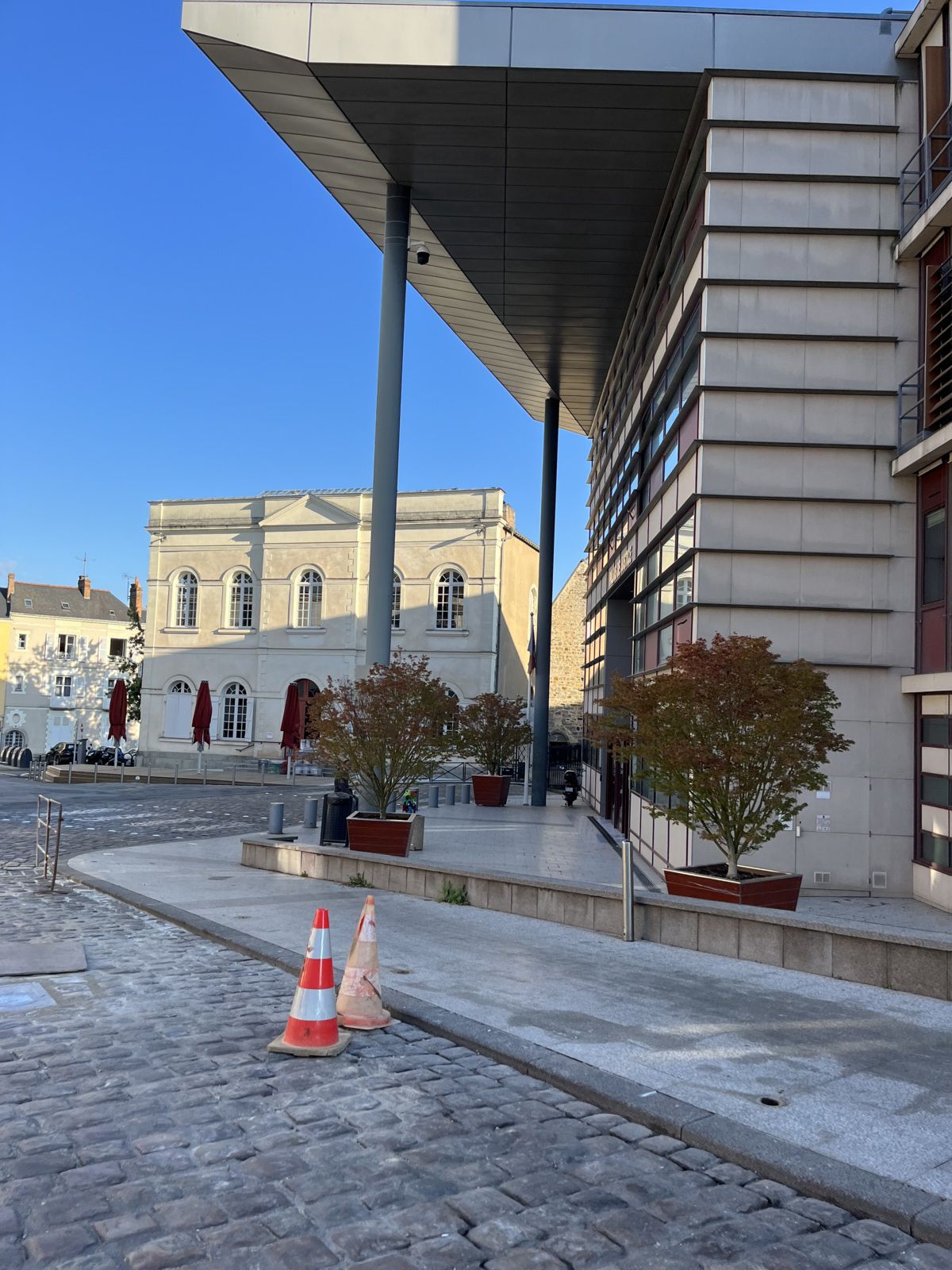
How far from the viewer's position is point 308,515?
4512 centimetres

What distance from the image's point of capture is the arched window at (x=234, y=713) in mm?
45500

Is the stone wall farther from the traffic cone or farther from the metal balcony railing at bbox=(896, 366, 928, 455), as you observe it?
the traffic cone

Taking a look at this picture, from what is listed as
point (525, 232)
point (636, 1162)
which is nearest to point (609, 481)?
point (525, 232)

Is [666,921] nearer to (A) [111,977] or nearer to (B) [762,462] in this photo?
(A) [111,977]

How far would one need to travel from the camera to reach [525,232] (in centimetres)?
1973

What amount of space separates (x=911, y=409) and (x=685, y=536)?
348cm

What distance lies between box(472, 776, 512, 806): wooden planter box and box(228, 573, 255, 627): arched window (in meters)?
21.3

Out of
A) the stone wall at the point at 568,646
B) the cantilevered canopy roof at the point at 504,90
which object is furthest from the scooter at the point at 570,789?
the stone wall at the point at 568,646

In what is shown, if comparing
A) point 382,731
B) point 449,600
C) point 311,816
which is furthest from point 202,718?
point 382,731

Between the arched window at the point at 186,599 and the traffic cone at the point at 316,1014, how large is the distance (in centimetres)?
4265

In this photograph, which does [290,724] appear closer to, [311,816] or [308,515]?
[308,515]

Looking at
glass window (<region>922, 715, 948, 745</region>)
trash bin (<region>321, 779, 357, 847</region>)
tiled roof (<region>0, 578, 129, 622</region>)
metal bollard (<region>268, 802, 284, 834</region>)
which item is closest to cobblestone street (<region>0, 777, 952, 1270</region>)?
glass window (<region>922, 715, 948, 745</region>)

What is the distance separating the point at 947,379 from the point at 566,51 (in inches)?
273

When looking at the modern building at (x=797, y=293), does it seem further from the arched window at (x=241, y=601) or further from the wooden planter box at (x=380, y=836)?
the arched window at (x=241, y=601)
